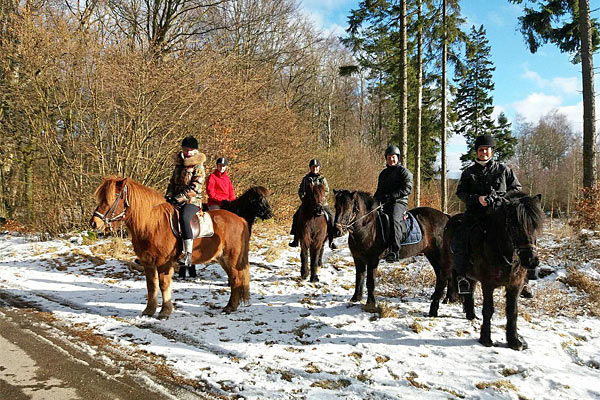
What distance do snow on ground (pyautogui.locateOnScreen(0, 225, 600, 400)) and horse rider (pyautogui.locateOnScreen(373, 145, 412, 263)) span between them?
1100 millimetres

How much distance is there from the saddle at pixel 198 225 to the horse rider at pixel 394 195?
275 centimetres

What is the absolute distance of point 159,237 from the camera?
16.0ft

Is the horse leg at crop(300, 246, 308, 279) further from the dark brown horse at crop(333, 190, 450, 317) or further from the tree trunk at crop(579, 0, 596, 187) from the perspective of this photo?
the tree trunk at crop(579, 0, 596, 187)

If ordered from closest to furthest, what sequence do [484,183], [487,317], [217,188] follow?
[487,317], [484,183], [217,188]

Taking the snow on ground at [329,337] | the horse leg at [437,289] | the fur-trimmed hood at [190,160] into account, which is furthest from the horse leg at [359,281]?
the fur-trimmed hood at [190,160]

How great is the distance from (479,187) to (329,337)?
2.76 m

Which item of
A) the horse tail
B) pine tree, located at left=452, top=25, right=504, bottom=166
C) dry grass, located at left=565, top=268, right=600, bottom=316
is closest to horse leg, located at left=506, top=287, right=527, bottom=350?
dry grass, located at left=565, top=268, right=600, bottom=316

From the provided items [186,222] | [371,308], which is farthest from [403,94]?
[186,222]

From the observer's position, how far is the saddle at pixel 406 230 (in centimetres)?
539

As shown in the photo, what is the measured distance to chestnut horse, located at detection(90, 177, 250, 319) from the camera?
4.61 metres

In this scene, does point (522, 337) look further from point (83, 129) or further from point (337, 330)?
point (83, 129)

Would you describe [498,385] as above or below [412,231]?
below

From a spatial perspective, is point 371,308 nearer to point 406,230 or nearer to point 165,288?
point 406,230

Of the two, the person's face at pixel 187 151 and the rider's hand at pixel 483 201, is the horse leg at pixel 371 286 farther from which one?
the person's face at pixel 187 151
